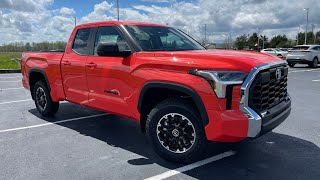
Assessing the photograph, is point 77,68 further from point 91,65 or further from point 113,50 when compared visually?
point 113,50

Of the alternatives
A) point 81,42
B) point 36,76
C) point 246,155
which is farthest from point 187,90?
point 36,76

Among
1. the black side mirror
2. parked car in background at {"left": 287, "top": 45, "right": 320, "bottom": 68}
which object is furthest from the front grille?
parked car in background at {"left": 287, "top": 45, "right": 320, "bottom": 68}

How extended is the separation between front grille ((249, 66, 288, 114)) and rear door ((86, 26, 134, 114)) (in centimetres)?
167

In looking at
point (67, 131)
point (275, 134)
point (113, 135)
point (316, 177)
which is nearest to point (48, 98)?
point (67, 131)

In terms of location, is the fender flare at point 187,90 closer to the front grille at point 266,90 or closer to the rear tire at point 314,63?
the front grille at point 266,90

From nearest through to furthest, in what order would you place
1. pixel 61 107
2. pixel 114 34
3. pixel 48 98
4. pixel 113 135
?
pixel 114 34 → pixel 113 135 → pixel 48 98 → pixel 61 107

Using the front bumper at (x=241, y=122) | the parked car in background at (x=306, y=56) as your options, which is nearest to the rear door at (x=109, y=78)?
the front bumper at (x=241, y=122)

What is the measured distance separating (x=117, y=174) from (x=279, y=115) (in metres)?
2.11

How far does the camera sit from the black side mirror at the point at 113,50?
168 inches

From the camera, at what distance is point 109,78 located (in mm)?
4754

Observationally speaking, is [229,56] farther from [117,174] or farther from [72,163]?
[72,163]

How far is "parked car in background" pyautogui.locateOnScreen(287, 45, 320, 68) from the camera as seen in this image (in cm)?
2148

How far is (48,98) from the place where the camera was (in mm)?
6523

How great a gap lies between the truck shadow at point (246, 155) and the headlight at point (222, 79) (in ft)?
3.28
